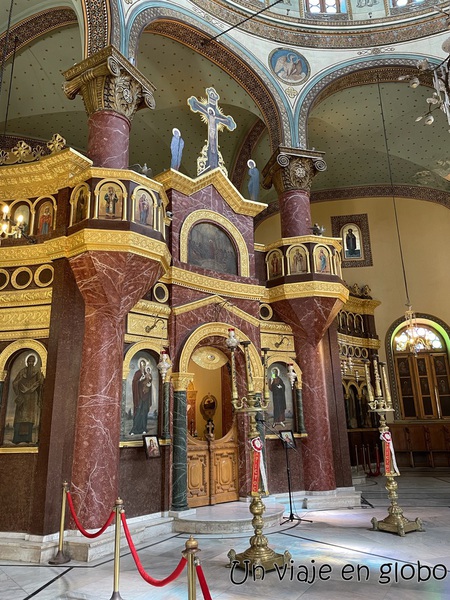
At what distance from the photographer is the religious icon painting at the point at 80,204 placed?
304 inches

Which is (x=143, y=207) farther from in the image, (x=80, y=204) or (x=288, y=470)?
(x=288, y=470)

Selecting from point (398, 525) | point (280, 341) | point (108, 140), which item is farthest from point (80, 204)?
point (398, 525)

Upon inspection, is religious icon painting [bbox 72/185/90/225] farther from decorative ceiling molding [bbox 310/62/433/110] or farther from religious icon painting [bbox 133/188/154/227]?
decorative ceiling molding [bbox 310/62/433/110]

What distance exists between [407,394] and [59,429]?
497 inches

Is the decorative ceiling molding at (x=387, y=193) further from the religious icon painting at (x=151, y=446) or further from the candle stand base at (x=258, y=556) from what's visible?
the candle stand base at (x=258, y=556)

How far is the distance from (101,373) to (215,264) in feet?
13.5

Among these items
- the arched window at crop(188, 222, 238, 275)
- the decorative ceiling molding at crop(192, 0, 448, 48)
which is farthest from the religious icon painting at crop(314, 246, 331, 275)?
the decorative ceiling molding at crop(192, 0, 448, 48)

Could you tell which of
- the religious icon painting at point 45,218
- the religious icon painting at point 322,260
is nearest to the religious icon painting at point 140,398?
the religious icon painting at point 45,218

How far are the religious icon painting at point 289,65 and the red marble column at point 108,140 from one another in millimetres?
5913

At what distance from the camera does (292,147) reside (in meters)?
11.9

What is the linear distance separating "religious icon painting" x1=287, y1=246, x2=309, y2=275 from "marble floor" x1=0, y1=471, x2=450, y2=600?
545cm

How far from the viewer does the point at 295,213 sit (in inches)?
456

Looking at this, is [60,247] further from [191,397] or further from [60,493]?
[191,397]

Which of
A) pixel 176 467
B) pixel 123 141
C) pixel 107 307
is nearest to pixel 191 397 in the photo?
pixel 176 467
